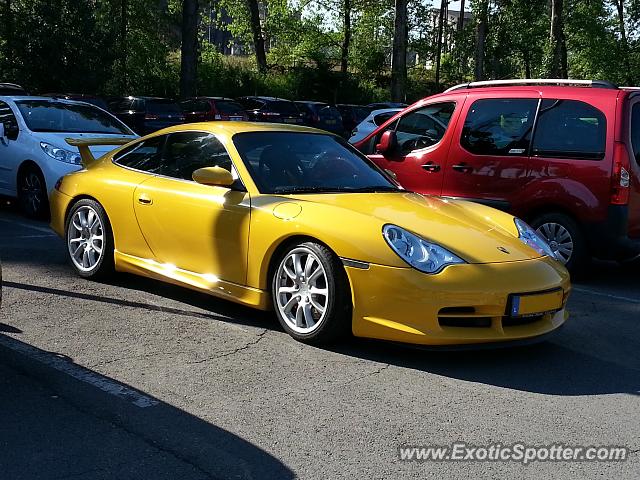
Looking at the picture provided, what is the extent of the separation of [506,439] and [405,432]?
464 millimetres

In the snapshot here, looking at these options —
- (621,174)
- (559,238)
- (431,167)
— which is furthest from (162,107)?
(621,174)

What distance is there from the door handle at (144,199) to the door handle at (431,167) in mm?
3434

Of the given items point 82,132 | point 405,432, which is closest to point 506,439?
point 405,432

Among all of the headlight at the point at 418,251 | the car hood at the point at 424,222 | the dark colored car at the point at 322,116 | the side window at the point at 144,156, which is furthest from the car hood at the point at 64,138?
the dark colored car at the point at 322,116

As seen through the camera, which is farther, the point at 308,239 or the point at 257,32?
the point at 257,32

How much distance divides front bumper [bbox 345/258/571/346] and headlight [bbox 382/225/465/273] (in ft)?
0.19

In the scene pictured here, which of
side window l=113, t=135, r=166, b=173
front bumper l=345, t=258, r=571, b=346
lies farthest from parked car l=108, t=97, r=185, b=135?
front bumper l=345, t=258, r=571, b=346

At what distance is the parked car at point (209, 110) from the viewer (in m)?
24.7

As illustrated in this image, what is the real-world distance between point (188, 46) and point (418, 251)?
24.5 meters

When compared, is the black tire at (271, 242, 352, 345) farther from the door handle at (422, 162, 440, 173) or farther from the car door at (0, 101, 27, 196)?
the car door at (0, 101, 27, 196)

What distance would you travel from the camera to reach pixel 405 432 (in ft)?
12.4

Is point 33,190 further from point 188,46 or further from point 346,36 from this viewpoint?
point 346,36

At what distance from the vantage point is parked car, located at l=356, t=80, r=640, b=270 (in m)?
7.26

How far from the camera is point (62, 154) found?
973 centimetres
